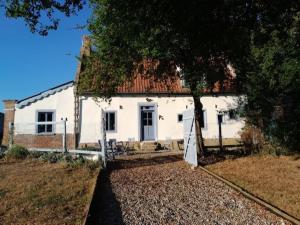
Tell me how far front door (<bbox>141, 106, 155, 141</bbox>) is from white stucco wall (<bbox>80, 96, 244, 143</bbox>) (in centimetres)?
36

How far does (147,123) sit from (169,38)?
13.9 metres

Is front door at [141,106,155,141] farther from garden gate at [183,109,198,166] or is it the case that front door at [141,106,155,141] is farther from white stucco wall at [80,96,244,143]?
garden gate at [183,109,198,166]

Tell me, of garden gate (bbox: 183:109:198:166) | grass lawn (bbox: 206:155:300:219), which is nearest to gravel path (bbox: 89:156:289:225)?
grass lawn (bbox: 206:155:300:219)

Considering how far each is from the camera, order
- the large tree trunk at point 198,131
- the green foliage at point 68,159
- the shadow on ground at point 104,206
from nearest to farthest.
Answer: the shadow on ground at point 104,206 < the green foliage at point 68,159 < the large tree trunk at point 198,131

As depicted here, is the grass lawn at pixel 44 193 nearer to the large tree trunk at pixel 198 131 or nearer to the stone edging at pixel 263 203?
the stone edging at pixel 263 203

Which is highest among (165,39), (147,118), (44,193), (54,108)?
(165,39)

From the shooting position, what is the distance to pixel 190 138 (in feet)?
46.8

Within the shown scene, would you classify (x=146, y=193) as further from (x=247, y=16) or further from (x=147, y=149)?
(x=147, y=149)

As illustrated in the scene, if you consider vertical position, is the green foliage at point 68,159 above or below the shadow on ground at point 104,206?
above

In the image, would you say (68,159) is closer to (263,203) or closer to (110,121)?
(263,203)

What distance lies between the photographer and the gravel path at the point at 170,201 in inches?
273

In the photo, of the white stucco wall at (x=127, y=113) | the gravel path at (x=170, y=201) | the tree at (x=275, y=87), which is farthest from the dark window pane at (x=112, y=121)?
the gravel path at (x=170, y=201)

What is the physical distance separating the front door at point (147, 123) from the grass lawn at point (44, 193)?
11316 mm

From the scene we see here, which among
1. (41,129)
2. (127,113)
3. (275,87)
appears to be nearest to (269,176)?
(275,87)
